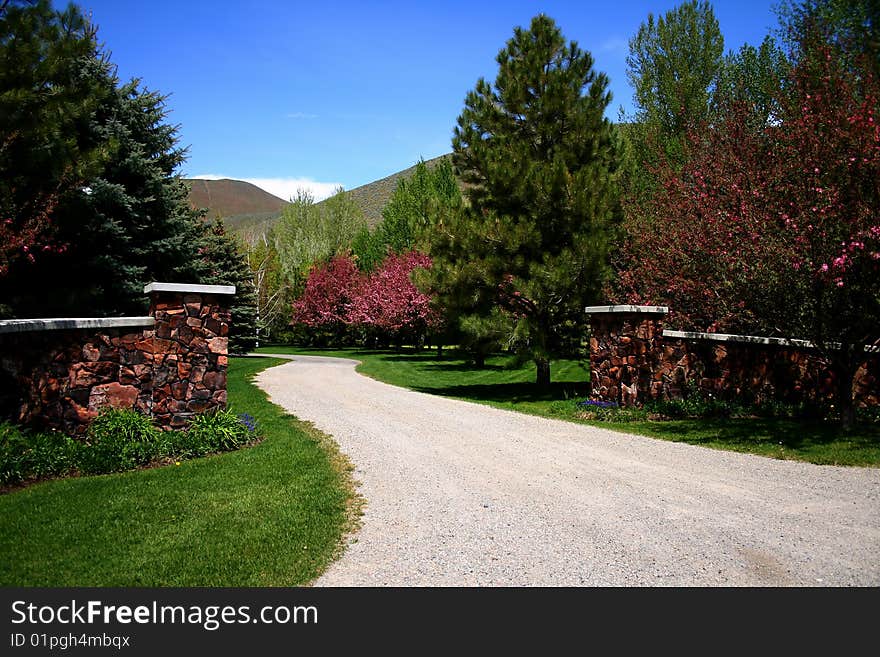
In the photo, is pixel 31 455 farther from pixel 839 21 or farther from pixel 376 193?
pixel 376 193

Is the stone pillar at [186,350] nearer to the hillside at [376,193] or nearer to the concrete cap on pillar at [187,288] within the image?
the concrete cap on pillar at [187,288]

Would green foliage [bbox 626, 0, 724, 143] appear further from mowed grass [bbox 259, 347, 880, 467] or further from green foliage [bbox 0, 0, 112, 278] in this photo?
green foliage [bbox 0, 0, 112, 278]

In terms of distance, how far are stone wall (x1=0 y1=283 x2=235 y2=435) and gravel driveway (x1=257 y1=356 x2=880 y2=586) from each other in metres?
2.26

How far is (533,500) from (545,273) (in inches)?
348

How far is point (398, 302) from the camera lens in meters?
32.9

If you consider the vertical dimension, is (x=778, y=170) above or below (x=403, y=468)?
above

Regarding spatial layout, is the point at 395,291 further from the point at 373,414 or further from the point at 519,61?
the point at 373,414

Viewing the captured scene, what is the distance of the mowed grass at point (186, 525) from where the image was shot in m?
4.02

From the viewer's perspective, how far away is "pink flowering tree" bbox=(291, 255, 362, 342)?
42797 mm

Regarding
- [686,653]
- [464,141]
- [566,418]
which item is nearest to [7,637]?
[686,653]

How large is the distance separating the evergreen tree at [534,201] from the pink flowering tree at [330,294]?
87.3ft

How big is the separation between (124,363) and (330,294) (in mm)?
35583

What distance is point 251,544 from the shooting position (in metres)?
4.54

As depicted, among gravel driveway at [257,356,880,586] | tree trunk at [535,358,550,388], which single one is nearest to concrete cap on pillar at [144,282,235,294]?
gravel driveway at [257,356,880,586]
